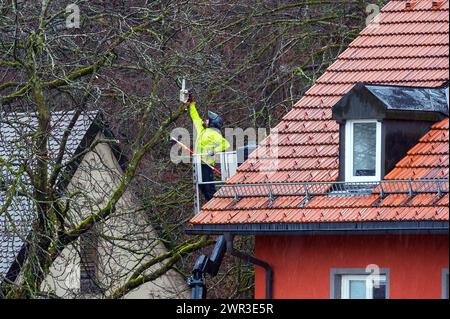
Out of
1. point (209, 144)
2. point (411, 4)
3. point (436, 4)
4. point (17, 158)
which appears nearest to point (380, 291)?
point (436, 4)

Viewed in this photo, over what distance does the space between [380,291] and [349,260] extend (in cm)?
50

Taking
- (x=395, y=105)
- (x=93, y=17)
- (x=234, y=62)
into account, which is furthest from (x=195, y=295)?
(x=234, y=62)

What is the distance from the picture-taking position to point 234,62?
1014 inches

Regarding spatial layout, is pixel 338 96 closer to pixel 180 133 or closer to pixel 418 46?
pixel 418 46

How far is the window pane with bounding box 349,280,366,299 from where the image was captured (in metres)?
17.7

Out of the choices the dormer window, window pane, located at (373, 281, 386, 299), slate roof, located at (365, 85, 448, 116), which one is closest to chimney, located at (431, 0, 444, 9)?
slate roof, located at (365, 85, 448, 116)

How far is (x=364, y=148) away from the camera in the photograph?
17.5 m

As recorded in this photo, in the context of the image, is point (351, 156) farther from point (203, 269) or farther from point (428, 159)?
point (203, 269)

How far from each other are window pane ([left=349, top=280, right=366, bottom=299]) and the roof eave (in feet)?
3.10

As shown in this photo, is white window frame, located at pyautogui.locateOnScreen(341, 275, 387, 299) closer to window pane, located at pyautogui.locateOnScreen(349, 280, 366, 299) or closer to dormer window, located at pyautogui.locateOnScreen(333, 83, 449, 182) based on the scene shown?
window pane, located at pyautogui.locateOnScreen(349, 280, 366, 299)

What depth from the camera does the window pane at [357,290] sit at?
58.1ft

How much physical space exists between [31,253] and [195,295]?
2409mm

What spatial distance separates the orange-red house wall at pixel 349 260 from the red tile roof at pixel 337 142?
596 millimetres

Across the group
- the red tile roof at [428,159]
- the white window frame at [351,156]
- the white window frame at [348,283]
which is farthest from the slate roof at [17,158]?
the red tile roof at [428,159]
